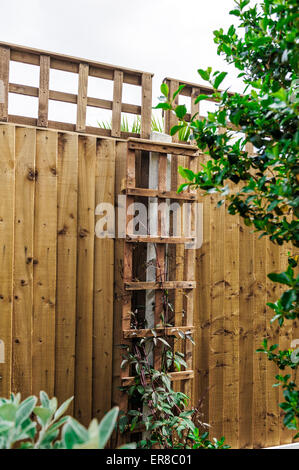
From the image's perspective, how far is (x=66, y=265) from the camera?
76.0 inches

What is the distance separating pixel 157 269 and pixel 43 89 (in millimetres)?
1084

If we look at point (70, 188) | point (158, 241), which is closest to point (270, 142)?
point (158, 241)

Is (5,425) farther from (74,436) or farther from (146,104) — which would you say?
(146,104)

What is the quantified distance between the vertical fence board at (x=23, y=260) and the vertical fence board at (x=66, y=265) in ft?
0.45

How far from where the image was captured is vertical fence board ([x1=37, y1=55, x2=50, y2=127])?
1917mm

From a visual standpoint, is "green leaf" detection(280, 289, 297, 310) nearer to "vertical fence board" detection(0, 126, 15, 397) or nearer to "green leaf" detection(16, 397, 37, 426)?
"green leaf" detection(16, 397, 37, 426)

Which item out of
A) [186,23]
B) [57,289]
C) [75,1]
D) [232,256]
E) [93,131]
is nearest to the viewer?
[57,289]

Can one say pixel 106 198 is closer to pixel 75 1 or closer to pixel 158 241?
pixel 158 241

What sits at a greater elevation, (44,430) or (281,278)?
(281,278)

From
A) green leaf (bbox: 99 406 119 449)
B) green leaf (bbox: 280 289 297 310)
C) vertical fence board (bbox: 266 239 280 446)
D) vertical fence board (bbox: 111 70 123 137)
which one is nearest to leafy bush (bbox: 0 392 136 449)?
green leaf (bbox: 99 406 119 449)

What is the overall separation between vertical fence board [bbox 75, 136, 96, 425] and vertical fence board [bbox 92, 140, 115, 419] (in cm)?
3

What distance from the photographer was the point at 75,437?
57 cm

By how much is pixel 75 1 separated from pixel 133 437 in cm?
286

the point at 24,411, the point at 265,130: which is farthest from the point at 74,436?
the point at 265,130
